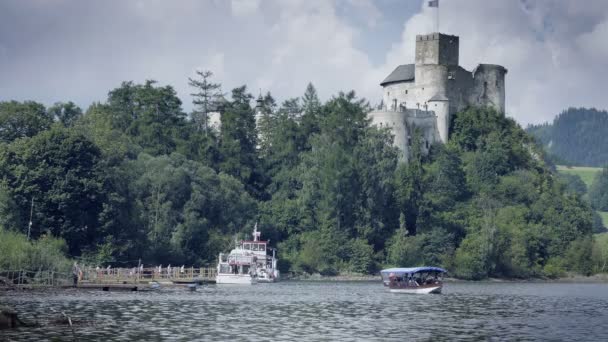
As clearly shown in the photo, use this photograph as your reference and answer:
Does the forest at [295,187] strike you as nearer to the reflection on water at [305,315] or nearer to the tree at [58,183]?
the tree at [58,183]

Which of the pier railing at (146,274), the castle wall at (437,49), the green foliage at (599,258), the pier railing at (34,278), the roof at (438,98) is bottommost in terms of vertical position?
the pier railing at (34,278)

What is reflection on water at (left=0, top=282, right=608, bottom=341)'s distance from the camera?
5334 cm

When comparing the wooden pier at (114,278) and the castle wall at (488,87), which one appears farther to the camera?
the castle wall at (488,87)

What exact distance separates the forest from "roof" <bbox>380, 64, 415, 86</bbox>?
1108 centimetres

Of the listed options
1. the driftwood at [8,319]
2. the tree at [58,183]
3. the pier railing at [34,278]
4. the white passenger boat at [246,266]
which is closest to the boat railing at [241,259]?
the white passenger boat at [246,266]

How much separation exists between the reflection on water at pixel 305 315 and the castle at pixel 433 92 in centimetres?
5535

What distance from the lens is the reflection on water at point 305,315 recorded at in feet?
175

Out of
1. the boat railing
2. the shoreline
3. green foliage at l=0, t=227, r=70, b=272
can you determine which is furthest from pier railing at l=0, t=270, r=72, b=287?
the shoreline

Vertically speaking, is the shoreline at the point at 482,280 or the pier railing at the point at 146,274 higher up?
the shoreline at the point at 482,280

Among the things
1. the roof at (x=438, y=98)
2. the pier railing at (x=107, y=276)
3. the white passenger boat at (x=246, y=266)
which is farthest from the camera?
the roof at (x=438, y=98)

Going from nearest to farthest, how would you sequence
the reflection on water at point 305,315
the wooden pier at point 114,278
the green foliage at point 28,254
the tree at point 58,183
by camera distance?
1. the reflection on water at point 305,315
2. the green foliage at point 28,254
3. the wooden pier at point 114,278
4. the tree at point 58,183

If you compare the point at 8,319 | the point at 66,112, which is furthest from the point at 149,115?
the point at 8,319

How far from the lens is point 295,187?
14375 centimetres

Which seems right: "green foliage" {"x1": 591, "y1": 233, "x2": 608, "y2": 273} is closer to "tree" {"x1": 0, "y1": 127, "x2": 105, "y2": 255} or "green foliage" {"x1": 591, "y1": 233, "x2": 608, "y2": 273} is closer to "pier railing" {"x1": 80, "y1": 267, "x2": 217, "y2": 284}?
"pier railing" {"x1": 80, "y1": 267, "x2": 217, "y2": 284}
